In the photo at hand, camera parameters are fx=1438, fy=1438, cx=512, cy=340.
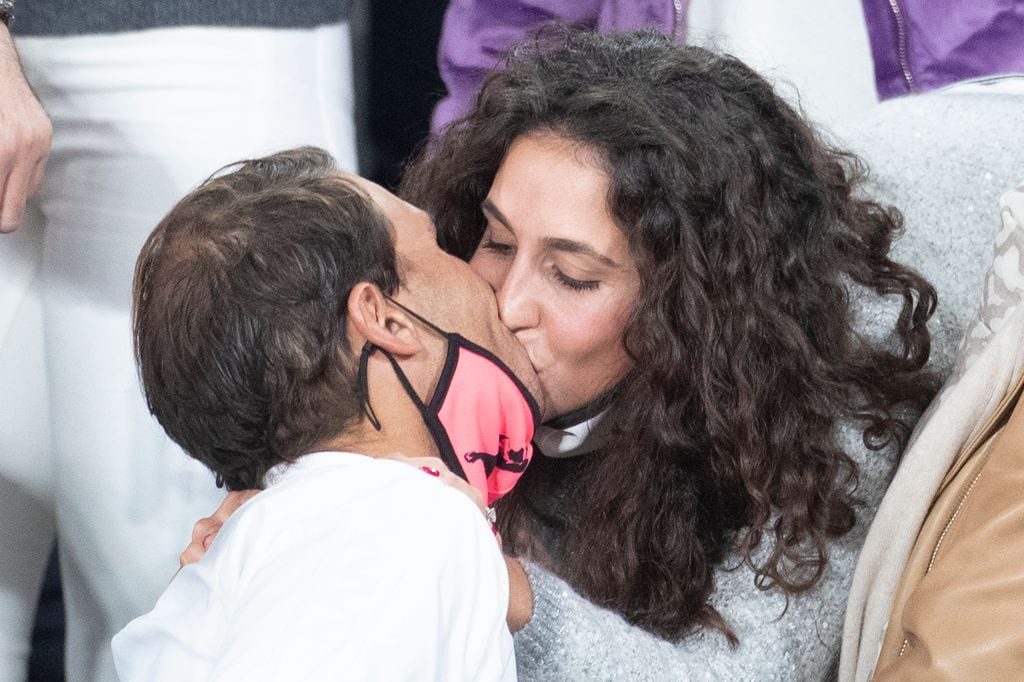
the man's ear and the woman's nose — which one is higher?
the man's ear

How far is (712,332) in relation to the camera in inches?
54.9

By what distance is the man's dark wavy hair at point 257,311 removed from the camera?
3.93 ft

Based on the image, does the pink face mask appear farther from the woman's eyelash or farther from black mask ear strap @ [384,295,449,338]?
the woman's eyelash

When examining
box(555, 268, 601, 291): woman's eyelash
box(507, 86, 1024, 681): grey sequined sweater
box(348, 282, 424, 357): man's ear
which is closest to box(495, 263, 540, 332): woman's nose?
box(555, 268, 601, 291): woman's eyelash

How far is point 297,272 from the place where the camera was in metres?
1.20

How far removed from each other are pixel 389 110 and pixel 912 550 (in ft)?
4.66

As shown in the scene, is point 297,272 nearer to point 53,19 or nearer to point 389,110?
point 53,19

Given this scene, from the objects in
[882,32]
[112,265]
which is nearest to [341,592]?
[112,265]

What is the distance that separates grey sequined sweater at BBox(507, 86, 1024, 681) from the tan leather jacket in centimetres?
21

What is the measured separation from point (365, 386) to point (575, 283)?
257mm

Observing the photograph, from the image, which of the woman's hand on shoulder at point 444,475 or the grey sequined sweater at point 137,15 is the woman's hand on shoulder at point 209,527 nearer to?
the woman's hand on shoulder at point 444,475

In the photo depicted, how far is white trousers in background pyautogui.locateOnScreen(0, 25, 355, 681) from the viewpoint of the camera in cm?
155

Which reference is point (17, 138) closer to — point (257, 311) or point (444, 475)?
point (257, 311)

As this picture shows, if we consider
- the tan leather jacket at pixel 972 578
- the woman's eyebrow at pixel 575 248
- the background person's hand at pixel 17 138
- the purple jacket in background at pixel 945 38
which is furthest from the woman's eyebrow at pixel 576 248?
→ the purple jacket in background at pixel 945 38
